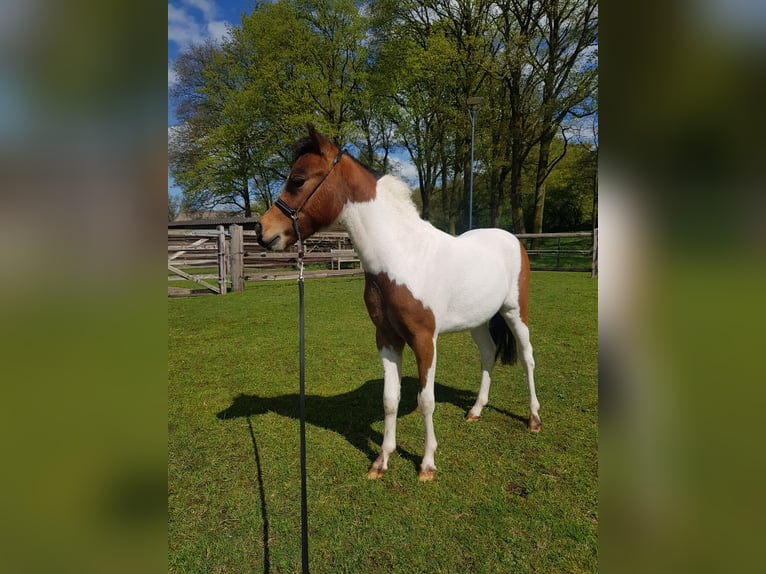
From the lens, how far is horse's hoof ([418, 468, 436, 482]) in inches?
111

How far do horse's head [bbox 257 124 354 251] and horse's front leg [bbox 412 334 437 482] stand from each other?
112 cm

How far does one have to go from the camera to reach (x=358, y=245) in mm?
2805

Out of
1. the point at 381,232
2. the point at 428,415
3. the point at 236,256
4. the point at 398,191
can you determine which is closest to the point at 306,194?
the point at 381,232

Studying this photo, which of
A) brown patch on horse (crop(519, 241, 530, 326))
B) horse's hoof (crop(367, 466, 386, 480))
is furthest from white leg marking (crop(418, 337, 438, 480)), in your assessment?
brown patch on horse (crop(519, 241, 530, 326))

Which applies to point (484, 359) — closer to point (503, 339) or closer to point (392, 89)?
point (503, 339)

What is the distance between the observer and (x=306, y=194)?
2627 millimetres

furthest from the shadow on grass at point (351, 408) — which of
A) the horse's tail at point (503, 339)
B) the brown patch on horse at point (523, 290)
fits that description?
the brown patch on horse at point (523, 290)

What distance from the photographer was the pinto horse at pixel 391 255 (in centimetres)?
263

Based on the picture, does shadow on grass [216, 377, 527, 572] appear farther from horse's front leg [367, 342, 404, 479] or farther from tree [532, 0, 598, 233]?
tree [532, 0, 598, 233]

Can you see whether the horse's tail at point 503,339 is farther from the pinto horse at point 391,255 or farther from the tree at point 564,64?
the tree at point 564,64

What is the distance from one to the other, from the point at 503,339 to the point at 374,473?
1960 mm
